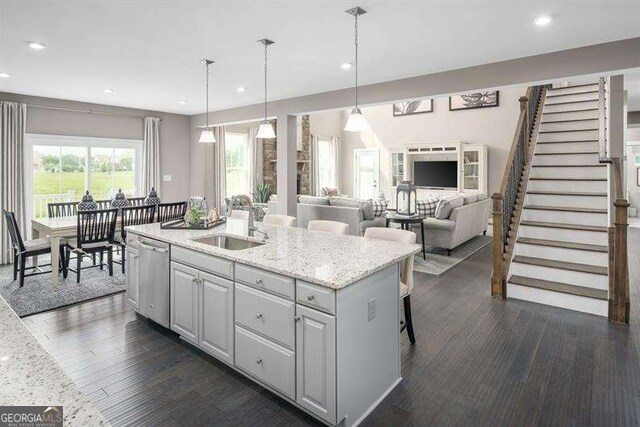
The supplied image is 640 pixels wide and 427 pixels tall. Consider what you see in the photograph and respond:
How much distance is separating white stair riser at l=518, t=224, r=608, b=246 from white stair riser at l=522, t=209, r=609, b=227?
239mm

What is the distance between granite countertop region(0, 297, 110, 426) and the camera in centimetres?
78

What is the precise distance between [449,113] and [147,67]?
7351 millimetres

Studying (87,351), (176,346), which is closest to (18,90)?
(87,351)

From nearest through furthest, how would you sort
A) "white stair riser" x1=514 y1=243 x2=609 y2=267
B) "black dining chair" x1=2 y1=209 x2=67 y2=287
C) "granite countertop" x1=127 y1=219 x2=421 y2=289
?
1. "granite countertop" x1=127 y1=219 x2=421 y2=289
2. "white stair riser" x1=514 y1=243 x2=609 y2=267
3. "black dining chair" x1=2 y1=209 x2=67 y2=287

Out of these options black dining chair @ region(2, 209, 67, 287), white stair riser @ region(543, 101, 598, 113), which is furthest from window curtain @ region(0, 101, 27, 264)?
white stair riser @ region(543, 101, 598, 113)

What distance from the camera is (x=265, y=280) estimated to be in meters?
2.30

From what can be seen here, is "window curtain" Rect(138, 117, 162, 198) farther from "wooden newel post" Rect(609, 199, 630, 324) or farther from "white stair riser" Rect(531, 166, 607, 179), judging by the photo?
"wooden newel post" Rect(609, 199, 630, 324)

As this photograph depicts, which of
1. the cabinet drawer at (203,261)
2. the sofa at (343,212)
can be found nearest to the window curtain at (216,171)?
the sofa at (343,212)

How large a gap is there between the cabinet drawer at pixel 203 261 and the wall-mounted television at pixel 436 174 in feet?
25.2

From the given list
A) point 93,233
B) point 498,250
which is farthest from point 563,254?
point 93,233

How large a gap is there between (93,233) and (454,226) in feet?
17.2

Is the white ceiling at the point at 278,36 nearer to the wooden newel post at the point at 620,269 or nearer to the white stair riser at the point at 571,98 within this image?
the wooden newel post at the point at 620,269

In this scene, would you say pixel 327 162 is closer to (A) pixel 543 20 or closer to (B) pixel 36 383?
(A) pixel 543 20

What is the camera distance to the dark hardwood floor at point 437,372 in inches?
88.6
